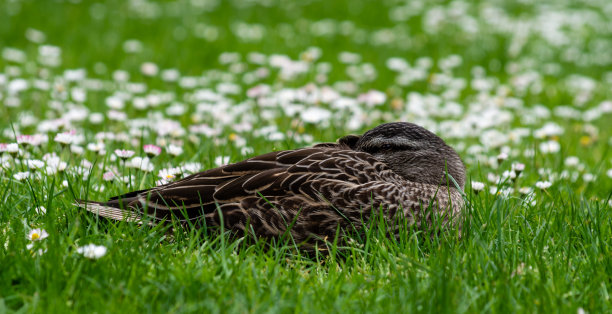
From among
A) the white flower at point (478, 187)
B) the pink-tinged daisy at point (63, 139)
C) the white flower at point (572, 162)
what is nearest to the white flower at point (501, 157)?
the white flower at point (478, 187)

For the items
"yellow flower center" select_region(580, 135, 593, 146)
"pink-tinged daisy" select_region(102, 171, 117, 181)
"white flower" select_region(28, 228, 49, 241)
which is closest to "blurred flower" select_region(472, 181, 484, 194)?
"pink-tinged daisy" select_region(102, 171, 117, 181)

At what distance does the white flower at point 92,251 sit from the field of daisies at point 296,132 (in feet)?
0.04

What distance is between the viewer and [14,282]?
333 centimetres

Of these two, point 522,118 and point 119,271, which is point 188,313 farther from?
point 522,118

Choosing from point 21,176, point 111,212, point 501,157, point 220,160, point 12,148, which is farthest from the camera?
point 220,160

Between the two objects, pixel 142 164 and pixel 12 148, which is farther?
pixel 142 164

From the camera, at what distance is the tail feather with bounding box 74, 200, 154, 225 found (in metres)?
3.95

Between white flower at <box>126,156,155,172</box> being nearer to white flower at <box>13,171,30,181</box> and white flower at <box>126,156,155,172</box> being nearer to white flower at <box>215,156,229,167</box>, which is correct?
white flower at <box>215,156,229,167</box>

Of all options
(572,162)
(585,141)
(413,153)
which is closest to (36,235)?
(413,153)

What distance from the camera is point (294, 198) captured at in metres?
4.09

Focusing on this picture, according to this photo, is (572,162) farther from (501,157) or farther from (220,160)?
(220,160)

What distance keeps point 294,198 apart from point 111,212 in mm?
1008

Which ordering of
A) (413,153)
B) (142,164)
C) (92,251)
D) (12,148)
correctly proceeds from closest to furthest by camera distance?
(92,251)
(413,153)
(12,148)
(142,164)

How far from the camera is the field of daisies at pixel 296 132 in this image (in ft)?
10.8
